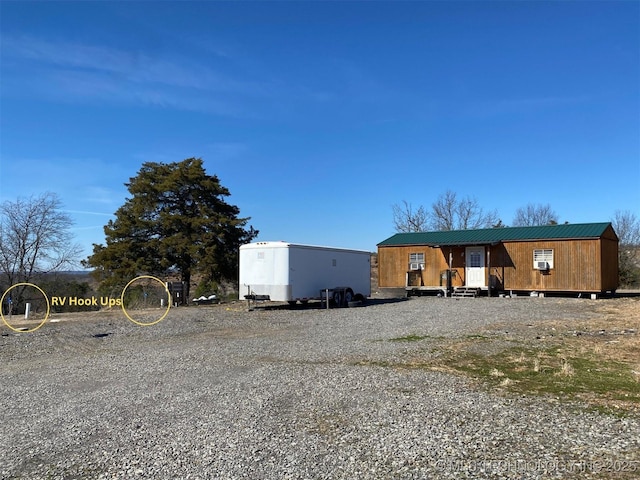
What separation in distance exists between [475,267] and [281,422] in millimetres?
23333

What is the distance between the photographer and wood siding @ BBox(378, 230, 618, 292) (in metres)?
24.0

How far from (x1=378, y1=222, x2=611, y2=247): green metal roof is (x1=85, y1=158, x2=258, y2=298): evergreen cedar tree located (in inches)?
381

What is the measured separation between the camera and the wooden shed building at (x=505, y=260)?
2419 cm

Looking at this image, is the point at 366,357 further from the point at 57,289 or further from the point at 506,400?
the point at 57,289

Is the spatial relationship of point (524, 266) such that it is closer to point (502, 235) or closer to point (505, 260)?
point (505, 260)

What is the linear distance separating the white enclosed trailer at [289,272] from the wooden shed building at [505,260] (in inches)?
301

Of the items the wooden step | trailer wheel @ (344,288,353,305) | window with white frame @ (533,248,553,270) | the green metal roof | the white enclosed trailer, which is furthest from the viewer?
the wooden step

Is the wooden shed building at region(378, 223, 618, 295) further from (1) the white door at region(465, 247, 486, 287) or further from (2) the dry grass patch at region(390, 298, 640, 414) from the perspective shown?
(2) the dry grass patch at region(390, 298, 640, 414)

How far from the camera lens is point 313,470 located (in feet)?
13.9

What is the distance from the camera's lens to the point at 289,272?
64.0 feet

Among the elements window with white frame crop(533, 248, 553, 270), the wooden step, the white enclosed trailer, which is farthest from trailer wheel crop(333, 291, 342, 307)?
window with white frame crop(533, 248, 553, 270)

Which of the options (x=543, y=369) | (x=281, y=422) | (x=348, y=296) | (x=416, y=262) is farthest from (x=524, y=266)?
(x=281, y=422)

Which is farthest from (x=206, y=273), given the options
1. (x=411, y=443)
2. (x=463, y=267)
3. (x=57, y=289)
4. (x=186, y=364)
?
(x=411, y=443)

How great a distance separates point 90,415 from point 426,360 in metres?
5.57
